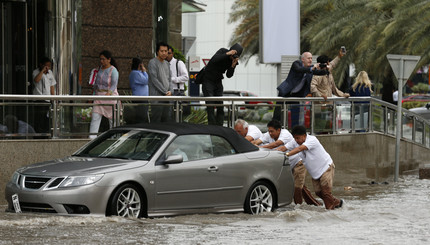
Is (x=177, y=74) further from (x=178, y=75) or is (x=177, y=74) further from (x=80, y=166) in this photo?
(x=80, y=166)

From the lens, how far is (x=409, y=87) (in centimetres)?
8781

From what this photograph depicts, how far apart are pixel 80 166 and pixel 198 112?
5209mm

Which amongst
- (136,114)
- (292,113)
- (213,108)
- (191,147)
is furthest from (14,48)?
(191,147)

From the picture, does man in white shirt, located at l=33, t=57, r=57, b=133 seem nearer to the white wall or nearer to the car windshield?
the car windshield

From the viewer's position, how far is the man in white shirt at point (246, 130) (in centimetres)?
1533

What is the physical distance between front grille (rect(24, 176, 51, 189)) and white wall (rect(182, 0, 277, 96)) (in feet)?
192

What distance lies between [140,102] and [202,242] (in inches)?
240

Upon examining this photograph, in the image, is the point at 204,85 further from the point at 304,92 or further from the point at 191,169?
the point at 191,169

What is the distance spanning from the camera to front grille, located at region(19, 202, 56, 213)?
1194 centimetres

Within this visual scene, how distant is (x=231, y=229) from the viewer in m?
12.0

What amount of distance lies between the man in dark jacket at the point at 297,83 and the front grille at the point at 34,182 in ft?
23.6

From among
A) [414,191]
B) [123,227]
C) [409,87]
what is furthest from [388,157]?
[409,87]

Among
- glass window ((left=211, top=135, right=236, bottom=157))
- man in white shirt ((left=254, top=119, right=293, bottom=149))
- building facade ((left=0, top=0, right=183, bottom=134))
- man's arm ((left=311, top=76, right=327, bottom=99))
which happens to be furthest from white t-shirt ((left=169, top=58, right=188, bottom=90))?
glass window ((left=211, top=135, right=236, bottom=157))

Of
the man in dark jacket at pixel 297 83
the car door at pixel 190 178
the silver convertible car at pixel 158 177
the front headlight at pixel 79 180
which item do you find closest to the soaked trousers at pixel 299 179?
the silver convertible car at pixel 158 177
